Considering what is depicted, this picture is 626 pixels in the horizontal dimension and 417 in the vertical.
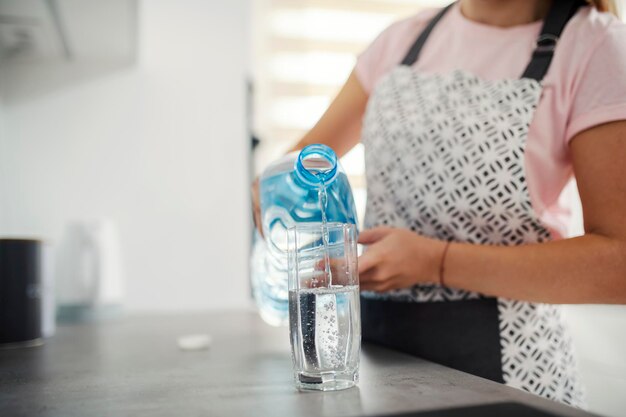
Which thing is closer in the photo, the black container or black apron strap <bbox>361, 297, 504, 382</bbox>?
black apron strap <bbox>361, 297, 504, 382</bbox>

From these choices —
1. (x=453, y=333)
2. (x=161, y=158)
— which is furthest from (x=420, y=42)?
(x=161, y=158)

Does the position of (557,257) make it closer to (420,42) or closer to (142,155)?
(420,42)

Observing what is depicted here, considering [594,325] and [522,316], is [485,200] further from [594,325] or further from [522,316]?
[594,325]

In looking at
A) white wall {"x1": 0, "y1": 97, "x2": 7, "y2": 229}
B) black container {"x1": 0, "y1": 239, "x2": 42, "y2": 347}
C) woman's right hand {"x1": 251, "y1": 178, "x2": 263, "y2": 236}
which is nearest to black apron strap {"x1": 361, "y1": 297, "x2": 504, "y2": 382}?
woman's right hand {"x1": 251, "y1": 178, "x2": 263, "y2": 236}

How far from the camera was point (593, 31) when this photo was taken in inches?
33.1

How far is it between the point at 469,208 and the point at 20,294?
876 mm

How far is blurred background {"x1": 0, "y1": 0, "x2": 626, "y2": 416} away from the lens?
182 cm

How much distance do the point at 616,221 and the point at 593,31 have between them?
29 centimetres

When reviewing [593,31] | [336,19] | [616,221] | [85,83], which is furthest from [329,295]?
[336,19]

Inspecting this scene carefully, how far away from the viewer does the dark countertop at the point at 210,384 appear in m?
0.53

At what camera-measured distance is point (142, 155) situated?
1.98m

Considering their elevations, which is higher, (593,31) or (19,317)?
(593,31)

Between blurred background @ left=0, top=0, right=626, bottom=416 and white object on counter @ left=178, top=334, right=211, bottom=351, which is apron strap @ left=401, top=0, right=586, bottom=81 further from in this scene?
blurred background @ left=0, top=0, right=626, bottom=416

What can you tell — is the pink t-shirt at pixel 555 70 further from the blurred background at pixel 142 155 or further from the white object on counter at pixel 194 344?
the blurred background at pixel 142 155
